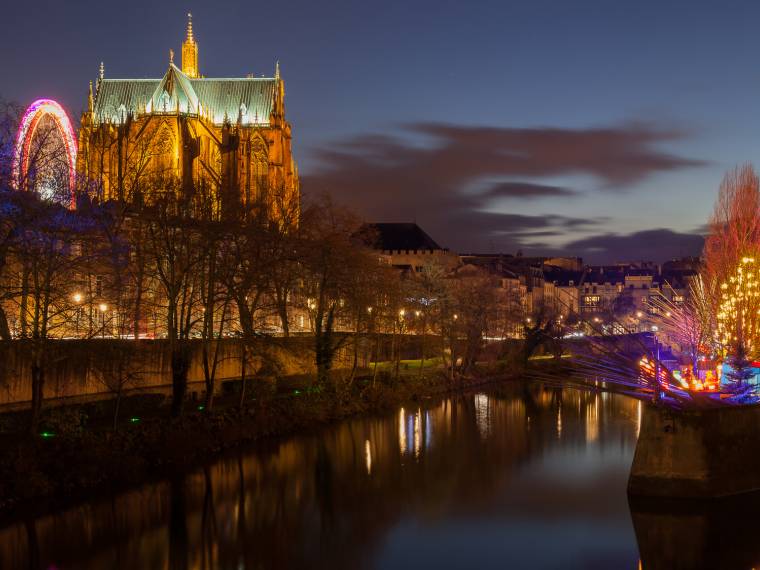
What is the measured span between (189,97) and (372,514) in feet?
226

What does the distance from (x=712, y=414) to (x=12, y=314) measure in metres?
18.8

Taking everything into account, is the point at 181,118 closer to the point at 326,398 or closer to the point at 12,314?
the point at 326,398

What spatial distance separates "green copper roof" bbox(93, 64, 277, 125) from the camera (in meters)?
83.8

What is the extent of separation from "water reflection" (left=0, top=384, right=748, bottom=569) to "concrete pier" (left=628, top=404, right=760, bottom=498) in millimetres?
1099

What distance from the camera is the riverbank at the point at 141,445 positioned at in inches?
915

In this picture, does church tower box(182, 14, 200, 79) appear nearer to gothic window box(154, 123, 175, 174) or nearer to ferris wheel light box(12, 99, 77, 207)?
gothic window box(154, 123, 175, 174)

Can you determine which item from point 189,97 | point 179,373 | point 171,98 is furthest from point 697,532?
point 189,97

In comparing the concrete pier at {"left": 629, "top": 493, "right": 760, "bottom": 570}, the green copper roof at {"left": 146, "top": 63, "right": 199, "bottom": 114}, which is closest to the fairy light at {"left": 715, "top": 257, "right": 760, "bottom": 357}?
the concrete pier at {"left": 629, "top": 493, "right": 760, "bottom": 570}

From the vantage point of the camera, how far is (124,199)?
101ft

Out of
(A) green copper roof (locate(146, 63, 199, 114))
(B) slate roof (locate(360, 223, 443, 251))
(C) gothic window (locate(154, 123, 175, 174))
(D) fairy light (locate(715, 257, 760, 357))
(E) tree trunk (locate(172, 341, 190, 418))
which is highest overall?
(A) green copper roof (locate(146, 63, 199, 114))

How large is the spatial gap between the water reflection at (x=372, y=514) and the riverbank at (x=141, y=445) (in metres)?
1.04

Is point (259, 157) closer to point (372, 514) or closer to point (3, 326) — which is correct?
point (3, 326)

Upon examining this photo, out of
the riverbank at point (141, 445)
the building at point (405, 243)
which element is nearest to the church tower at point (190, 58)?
the building at point (405, 243)

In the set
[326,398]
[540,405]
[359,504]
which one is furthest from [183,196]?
[540,405]
